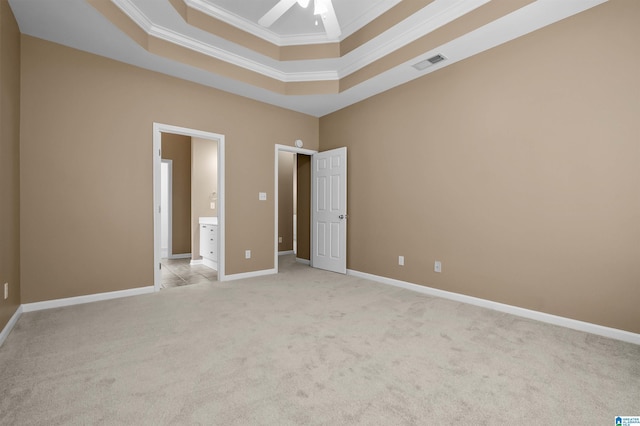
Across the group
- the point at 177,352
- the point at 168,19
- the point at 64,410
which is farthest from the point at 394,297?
the point at 168,19

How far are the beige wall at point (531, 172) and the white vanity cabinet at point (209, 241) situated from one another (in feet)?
9.91

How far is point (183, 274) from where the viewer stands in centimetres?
494

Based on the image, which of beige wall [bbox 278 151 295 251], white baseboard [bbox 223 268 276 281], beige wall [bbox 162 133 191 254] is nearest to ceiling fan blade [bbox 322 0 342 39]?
white baseboard [bbox 223 268 276 281]

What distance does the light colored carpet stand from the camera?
5.12 feet

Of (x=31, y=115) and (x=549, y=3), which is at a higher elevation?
(x=549, y=3)

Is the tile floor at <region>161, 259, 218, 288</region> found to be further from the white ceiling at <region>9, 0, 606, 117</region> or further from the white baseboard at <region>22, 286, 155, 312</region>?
the white ceiling at <region>9, 0, 606, 117</region>

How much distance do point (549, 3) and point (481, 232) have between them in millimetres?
2183

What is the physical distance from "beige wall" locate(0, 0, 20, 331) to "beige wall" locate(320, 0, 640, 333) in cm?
408

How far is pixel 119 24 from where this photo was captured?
9.53 ft

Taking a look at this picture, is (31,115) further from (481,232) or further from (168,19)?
(481,232)

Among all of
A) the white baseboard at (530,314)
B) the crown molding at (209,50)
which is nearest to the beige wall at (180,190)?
the crown molding at (209,50)

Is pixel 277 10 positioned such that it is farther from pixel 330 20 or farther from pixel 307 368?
pixel 307 368

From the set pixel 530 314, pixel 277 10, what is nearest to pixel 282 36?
pixel 277 10

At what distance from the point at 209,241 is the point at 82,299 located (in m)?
2.30
